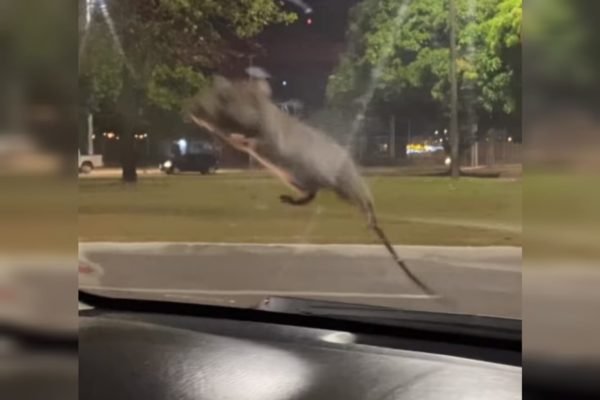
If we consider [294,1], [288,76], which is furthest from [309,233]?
[294,1]

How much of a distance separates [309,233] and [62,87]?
2.12 metres

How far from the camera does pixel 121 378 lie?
1547 mm

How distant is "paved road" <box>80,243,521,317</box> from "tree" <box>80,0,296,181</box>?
0.33 m

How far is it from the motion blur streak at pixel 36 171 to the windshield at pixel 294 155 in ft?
5.06

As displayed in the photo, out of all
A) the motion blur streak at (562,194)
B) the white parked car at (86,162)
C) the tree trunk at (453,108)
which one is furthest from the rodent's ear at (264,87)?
the motion blur streak at (562,194)

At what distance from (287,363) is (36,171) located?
45.7 inches

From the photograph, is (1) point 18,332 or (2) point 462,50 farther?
(2) point 462,50

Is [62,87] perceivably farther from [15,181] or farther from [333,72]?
[333,72]

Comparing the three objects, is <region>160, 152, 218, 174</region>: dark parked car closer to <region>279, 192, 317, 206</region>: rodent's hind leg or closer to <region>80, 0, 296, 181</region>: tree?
<region>80, 0, 296, 181</region>: tree

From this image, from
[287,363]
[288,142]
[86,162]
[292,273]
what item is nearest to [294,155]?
[288,142]

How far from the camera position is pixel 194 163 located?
2.79 metres

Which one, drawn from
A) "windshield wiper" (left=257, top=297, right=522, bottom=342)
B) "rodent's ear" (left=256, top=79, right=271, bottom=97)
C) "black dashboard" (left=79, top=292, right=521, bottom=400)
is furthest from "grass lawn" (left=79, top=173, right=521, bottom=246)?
"black dashboard" (left=79, top=292, right=521, bottom=400)

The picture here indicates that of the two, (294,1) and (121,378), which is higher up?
(294,1)

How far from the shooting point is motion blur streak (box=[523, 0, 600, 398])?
1.51 ft
